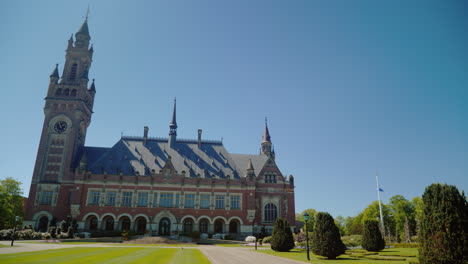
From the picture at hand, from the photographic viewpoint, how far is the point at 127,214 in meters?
53.8

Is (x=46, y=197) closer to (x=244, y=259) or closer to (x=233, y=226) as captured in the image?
(x=233, y=226)

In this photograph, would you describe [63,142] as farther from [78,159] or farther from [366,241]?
[366,241]

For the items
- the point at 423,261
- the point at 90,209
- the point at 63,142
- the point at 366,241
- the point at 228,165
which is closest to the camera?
the point at 423,261

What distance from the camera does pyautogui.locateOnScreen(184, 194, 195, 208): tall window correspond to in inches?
2210

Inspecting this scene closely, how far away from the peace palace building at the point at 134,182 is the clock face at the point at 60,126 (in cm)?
18

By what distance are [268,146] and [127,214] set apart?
114 feet

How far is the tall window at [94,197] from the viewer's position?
5391cm

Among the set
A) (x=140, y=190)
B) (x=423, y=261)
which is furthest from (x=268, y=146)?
(x=423, y=261)

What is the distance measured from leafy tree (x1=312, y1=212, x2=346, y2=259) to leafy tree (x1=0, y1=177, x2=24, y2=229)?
211 feet

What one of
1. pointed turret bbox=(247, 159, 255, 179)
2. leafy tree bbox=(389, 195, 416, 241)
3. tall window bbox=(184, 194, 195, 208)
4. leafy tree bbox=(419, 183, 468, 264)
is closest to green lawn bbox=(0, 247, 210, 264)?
leafy tree bbox=(419, 183, 468, 264)

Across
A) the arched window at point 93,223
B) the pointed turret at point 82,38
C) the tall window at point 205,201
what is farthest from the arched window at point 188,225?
the pointed turret at point 82,38

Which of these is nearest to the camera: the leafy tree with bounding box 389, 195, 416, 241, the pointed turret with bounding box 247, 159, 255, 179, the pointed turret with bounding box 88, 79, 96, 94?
the pointed turret with bounding box 247, 159, 255, 179

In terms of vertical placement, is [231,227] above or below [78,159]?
below

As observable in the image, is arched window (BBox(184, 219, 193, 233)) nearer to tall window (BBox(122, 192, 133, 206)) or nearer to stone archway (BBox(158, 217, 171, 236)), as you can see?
stone archway (BBox(158, 217, 171, 236))
